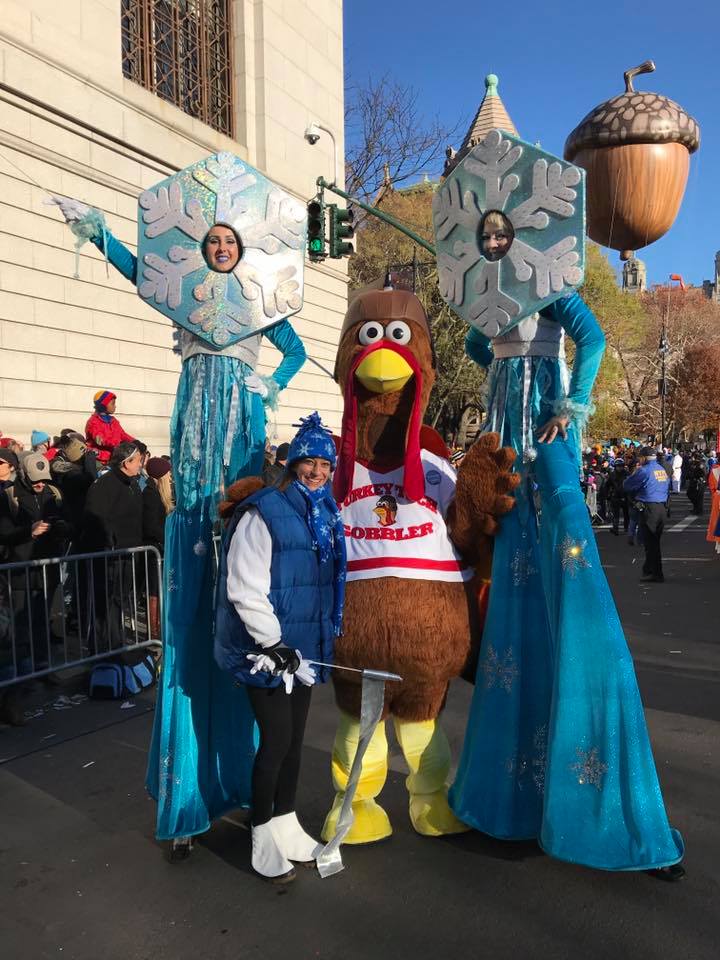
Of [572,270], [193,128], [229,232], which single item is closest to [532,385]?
[572,270]

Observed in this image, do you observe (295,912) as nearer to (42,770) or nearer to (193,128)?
(42,770)

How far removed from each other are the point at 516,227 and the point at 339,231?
9.24 m

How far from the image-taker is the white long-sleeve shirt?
2766mm

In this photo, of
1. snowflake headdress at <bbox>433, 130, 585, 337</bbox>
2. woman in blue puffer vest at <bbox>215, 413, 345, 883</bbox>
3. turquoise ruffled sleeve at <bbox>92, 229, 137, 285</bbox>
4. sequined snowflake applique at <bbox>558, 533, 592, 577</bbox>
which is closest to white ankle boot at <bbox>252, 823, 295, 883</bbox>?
woman in blue puffer vest at <bbox>215, 413, 345, 883</bbox>

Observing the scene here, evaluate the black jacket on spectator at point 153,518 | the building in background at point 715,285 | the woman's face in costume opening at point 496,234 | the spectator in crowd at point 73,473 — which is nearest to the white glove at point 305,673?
the woman's face in costume opening at point 496,234

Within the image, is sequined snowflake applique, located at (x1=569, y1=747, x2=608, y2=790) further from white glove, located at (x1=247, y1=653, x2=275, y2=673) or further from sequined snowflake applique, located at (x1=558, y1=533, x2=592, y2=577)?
white glove, located at (x1=247, y1=653, x2=275, y2=673)

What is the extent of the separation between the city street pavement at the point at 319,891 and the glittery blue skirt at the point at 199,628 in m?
Result: 0.25

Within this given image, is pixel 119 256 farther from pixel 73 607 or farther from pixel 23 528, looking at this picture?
pixel 73 607

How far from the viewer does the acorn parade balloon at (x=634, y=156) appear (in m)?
4.54

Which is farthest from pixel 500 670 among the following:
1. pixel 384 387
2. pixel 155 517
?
pixel 155 517

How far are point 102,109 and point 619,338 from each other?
94.8ft

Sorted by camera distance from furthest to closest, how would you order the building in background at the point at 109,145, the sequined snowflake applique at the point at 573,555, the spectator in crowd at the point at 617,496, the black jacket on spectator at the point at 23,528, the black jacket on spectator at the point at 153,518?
the spectator in crowd at the point at 617,496, the building in background at the point at 109,145, the black jacket on spectator at the point at 153,518, the black jacket on spectator at the point at 23,528, the sequined snowflake applique at the point at 573,555

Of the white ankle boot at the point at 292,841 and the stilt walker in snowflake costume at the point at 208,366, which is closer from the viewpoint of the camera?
the white ankle boot at the point at 292,841

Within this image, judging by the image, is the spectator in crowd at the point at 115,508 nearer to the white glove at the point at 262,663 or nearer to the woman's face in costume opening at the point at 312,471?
the woman's face in costume opening at the point at 312,471
